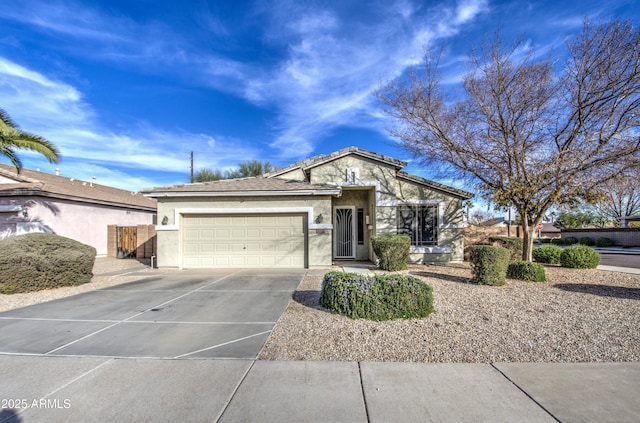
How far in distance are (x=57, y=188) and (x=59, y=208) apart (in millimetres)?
1124

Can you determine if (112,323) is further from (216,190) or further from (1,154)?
(1,154)

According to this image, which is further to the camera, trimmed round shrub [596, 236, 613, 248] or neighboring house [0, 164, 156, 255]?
trimmed round shrub [596, 236, 613, 248]

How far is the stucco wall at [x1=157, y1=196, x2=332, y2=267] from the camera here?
39.0 feet

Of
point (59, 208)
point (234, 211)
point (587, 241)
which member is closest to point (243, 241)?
point (234, 211)

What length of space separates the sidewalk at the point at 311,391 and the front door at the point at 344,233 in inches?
421

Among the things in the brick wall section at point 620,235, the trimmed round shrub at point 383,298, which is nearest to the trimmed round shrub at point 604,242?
the brick wall section at point 620,235

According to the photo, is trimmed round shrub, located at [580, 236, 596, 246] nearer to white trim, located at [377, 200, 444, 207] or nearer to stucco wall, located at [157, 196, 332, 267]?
white trim, located at [377, 200, 444, 207]

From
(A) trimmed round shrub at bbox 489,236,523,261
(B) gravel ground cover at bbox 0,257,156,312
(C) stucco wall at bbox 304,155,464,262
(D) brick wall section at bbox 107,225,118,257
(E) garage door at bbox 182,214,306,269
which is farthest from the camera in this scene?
(D) brick wall section at bbox 107,225,118,257

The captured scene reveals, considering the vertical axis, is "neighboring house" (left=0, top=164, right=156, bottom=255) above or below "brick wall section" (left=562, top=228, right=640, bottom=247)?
above

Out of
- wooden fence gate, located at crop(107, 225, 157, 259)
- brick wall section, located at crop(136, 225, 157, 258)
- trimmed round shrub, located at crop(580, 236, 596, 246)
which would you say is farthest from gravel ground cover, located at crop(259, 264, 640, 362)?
trimmed round shrub, located at crop(580, 236, 596, 246)

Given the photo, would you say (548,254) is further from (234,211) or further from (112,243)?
(112,243)

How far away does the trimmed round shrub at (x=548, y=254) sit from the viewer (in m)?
12.5

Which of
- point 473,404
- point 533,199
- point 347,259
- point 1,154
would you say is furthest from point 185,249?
point 533,199

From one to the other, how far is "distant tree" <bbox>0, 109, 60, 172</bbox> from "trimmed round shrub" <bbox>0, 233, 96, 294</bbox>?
17.7 feet
